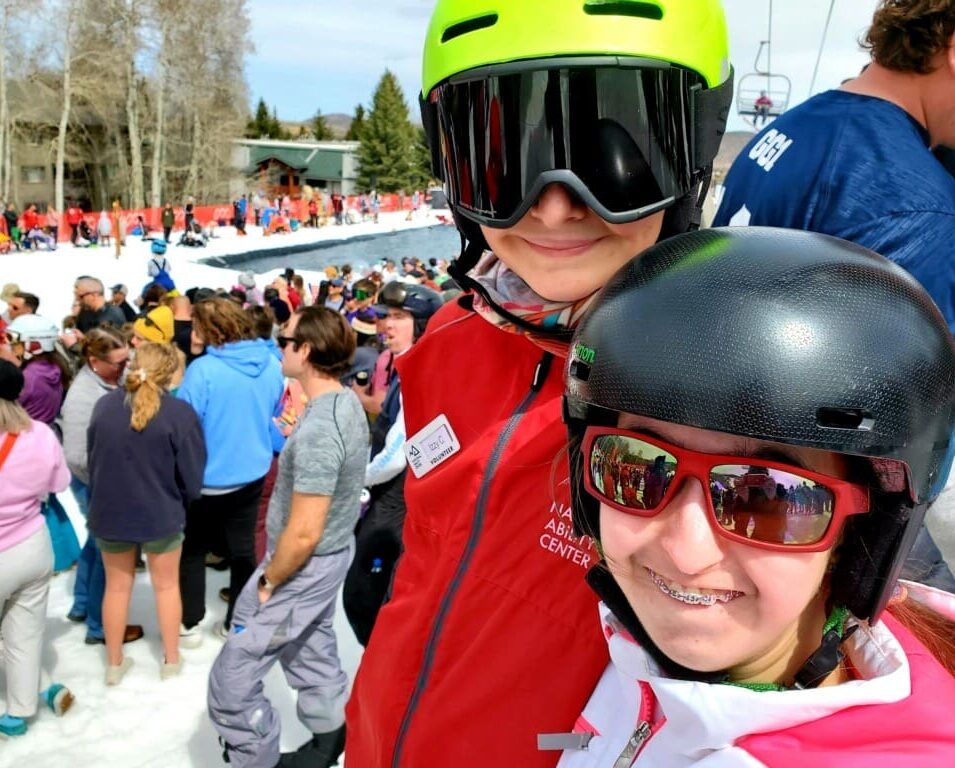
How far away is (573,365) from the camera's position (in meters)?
1.13

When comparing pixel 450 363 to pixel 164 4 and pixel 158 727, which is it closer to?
pixel 158 727

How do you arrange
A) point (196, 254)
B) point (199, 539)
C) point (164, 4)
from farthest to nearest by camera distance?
1. point (164, 4)
2. point (196, 254)
3. point (199, 539)

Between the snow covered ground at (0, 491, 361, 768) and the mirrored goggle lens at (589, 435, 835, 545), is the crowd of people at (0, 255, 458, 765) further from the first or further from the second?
the mirrored goggle lens at (589, 435, 835, 545)

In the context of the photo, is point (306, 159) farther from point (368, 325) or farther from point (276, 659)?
point (276, 659)

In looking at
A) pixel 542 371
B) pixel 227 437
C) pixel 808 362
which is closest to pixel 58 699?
pixel 227 437

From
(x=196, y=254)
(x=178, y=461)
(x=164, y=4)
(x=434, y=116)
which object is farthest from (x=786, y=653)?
(x=164, y=4)

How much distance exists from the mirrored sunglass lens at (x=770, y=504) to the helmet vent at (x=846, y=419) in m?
0.08

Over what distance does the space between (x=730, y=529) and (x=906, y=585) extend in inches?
19.0

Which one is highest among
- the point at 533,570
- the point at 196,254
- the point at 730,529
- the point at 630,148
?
the point at 630,148

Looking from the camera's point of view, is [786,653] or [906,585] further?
[906,585]

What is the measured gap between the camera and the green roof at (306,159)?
67250 mm

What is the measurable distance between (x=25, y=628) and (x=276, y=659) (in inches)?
55.2

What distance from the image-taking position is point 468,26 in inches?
54.5

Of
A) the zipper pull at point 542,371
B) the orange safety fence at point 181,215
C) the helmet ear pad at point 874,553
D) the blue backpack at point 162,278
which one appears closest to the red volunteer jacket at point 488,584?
the zipper pull at point 542,371
